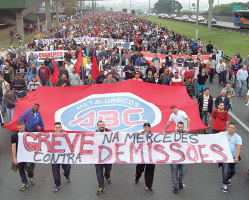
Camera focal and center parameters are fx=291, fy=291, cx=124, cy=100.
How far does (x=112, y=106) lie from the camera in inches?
382

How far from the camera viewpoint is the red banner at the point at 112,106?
29.7 feet

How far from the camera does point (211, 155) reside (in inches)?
262

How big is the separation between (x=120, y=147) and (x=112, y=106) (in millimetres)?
3123

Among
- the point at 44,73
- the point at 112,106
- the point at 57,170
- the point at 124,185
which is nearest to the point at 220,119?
the point at 124,185

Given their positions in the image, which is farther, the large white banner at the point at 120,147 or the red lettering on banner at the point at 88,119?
the red lettering on banner at the point at 88,119

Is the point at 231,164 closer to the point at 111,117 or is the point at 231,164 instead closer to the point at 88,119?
the point at 111,117

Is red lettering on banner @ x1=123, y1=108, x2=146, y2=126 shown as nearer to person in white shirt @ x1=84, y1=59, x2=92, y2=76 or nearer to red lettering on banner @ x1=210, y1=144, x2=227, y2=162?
red lettering on banner @ x1=210, y1=144, x2=227, y2=162

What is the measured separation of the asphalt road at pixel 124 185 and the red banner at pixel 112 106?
61.0 inches

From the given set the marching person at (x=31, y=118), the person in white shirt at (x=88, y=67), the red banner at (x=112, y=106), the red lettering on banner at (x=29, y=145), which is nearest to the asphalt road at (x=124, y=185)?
the red lettering on banner at (x=29, y=145)

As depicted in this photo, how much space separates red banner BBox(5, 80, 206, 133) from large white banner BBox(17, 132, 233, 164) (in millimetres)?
1823

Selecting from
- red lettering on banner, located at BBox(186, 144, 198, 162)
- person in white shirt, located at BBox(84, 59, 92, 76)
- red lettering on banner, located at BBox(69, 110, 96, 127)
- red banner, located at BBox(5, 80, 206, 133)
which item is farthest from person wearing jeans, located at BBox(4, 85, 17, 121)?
red lettering on banner, located at BBox(186, 144, 198, 162)

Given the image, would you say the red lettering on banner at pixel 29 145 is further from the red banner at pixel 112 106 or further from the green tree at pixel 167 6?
the green tree at pixel 167 6

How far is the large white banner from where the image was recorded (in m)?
6.59

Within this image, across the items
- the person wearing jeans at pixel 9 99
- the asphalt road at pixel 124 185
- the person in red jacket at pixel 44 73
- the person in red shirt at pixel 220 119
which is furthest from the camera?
the person in red jacket at pixel 44 73
